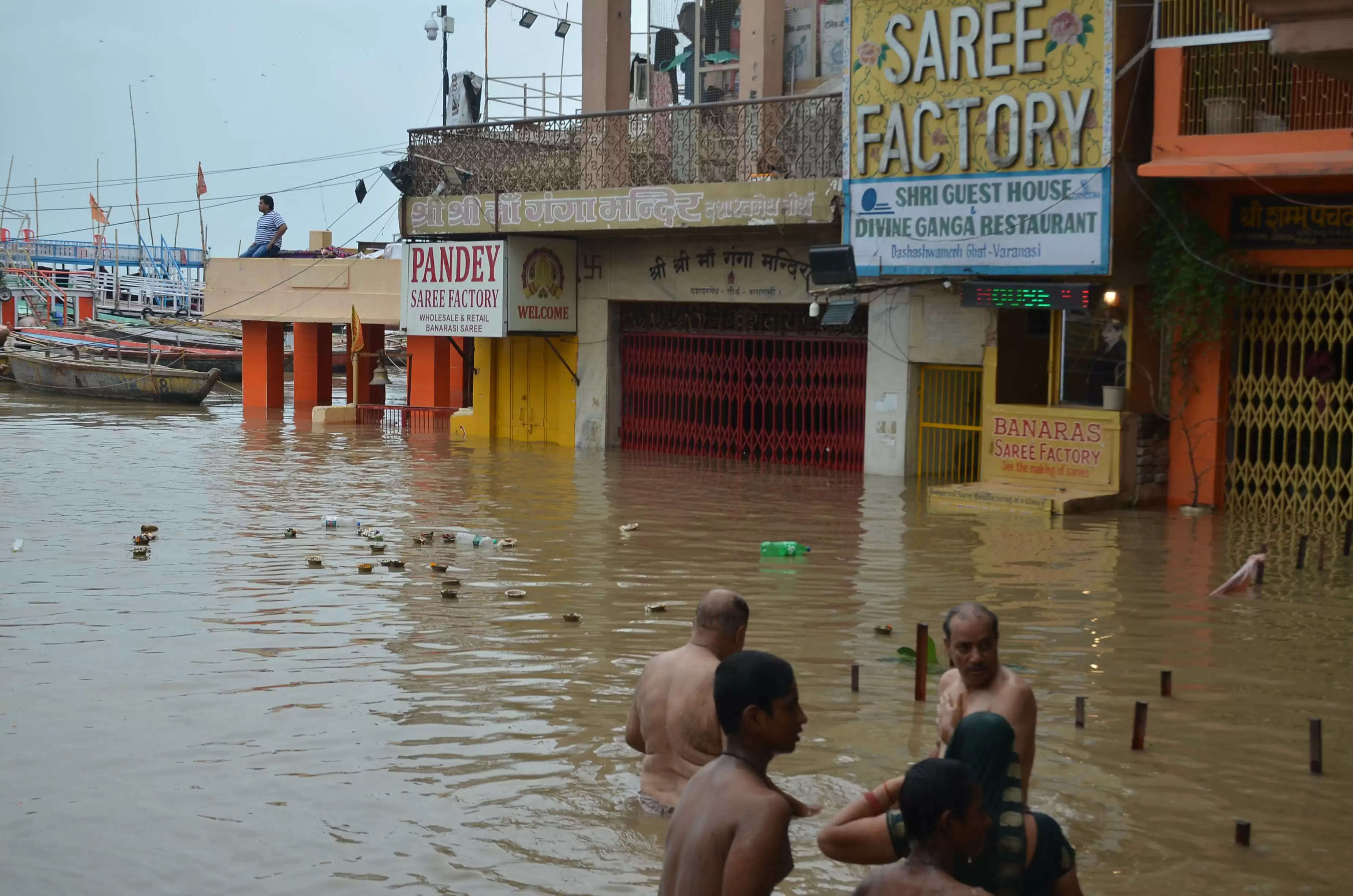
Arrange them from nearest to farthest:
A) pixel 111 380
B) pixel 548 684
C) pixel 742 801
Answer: pixel 742 801
pixel 548 684
pixel 111 380

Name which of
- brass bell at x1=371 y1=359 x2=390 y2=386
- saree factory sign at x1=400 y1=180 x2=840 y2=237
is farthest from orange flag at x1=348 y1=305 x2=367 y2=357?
saree factory sign at x1=400 y1=180 x2=840 y2=237

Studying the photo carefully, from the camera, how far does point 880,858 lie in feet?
13.3

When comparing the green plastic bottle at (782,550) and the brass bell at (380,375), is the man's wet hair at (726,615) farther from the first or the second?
the brass bell at (380,375)

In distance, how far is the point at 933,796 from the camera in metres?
3.40

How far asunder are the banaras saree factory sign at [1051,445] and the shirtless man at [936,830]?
13.8 meters

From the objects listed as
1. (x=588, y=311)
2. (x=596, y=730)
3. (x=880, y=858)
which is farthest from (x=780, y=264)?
(x=880, y=858)

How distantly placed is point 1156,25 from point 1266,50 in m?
1.18

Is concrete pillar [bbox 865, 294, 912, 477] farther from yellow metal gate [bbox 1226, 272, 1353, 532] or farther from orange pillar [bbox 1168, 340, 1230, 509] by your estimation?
yellow metal gate [bbox 1226, 272, 1353, 532]

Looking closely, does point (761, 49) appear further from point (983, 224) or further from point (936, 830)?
point (936, 830)

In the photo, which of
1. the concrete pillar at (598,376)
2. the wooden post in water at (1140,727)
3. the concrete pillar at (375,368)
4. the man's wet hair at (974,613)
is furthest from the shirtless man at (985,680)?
the concrete pillar at (375,368)

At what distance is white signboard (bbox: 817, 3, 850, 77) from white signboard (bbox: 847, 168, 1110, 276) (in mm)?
6484

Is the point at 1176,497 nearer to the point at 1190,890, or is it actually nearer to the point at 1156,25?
the point at 1156,25

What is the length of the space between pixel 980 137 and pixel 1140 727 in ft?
36.2

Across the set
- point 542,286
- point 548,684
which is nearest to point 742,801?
point 548,684
